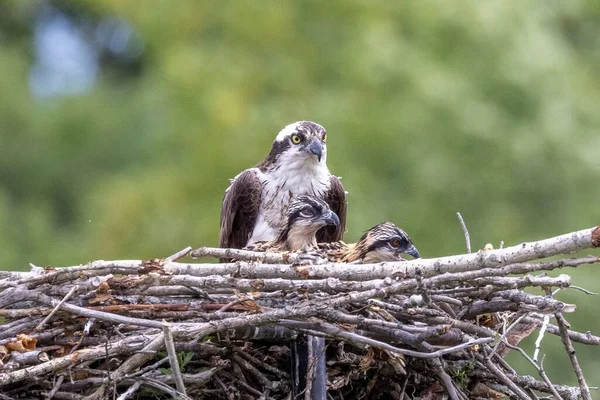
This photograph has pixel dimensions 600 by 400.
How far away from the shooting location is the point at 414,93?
629 inches

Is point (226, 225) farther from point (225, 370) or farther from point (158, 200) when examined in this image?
point (158, 200)

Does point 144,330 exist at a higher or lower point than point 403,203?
lower

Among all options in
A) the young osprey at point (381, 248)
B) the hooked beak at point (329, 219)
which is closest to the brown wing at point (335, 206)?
the hooked beak at point (329, 219)

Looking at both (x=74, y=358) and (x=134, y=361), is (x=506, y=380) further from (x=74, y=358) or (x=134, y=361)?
(x=74, y=358)

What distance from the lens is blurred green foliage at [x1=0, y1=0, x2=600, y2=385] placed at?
14.8 metres

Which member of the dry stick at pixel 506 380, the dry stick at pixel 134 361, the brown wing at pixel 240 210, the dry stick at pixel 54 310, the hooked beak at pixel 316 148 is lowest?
the dry stick at pixel 134 361

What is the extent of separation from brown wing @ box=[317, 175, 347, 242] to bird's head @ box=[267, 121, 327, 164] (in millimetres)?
190

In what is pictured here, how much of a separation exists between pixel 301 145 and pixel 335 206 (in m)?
0.48

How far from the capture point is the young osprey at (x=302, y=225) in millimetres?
7395

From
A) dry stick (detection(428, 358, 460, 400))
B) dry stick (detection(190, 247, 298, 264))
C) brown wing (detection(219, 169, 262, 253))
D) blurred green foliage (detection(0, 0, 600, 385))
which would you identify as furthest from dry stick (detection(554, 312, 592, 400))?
blurred green foliage (detection(0, 0, 600, 385))

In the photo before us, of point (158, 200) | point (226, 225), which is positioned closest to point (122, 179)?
point (158, 200)

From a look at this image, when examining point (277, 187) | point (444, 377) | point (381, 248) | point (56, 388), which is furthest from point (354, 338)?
point (277, 187)

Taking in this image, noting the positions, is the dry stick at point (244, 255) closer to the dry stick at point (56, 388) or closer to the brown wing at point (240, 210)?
the dry stick at point (56, 388)

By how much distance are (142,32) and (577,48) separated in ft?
25.0
